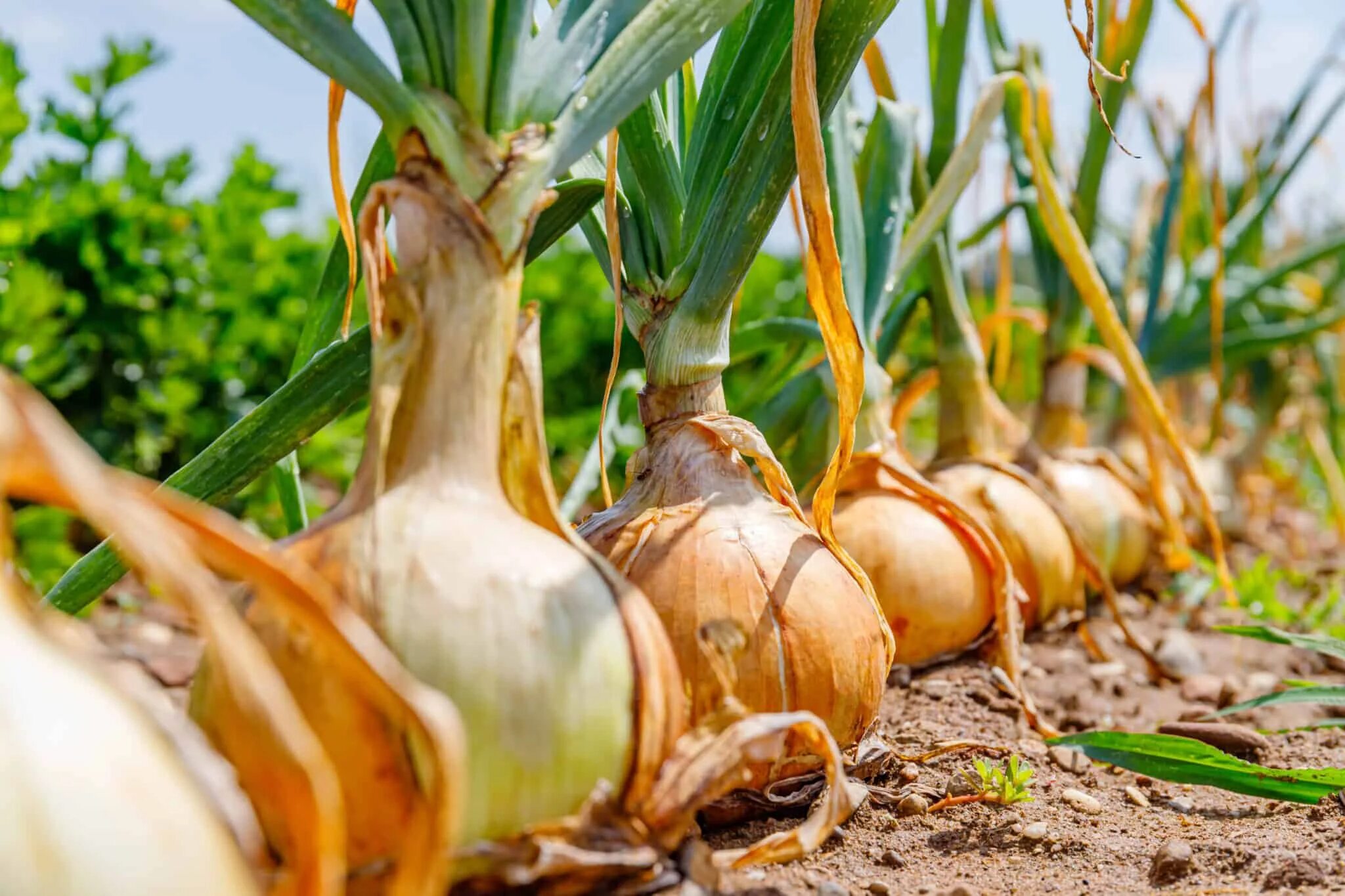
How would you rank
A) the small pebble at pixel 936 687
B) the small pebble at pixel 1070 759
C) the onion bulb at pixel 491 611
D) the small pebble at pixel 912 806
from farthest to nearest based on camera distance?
the small pebble at pixel 936 687, the small pebble at pixel 1070 759, the small pebble at pixel 912 806, the onion bulb at pixel 491 611

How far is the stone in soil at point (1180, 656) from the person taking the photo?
70.1 inches

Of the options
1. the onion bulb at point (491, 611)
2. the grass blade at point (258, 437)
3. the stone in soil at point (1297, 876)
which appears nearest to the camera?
the onion bulb at point (491, 611)

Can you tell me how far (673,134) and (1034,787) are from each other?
714 mm

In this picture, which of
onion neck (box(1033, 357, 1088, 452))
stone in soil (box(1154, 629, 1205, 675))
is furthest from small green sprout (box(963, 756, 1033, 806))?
onion neck (box(1033, 357, 1088, 452))

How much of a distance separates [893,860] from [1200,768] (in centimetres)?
31

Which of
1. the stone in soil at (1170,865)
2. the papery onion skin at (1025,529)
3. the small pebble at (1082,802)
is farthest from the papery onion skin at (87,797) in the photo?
the papery onion skin at (1025,529)

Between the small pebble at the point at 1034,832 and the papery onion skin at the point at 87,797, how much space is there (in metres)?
0.67

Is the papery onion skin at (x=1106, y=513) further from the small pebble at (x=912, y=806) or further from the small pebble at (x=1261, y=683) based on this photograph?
the small pebble at (x=912, y=806)

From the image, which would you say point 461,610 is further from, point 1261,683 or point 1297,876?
point 1261,683

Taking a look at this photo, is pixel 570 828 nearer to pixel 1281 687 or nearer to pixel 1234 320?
pixel 1281 687

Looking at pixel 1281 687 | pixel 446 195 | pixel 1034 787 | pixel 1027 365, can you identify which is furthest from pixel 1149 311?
pixel 446 195

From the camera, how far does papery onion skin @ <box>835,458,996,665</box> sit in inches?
53.6

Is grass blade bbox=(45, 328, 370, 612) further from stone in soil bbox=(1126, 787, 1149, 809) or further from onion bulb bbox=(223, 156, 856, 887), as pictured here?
stone in soil bbox=(1126, 787, 1149, 809)

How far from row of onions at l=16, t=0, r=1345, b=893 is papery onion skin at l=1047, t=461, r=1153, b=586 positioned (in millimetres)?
752
